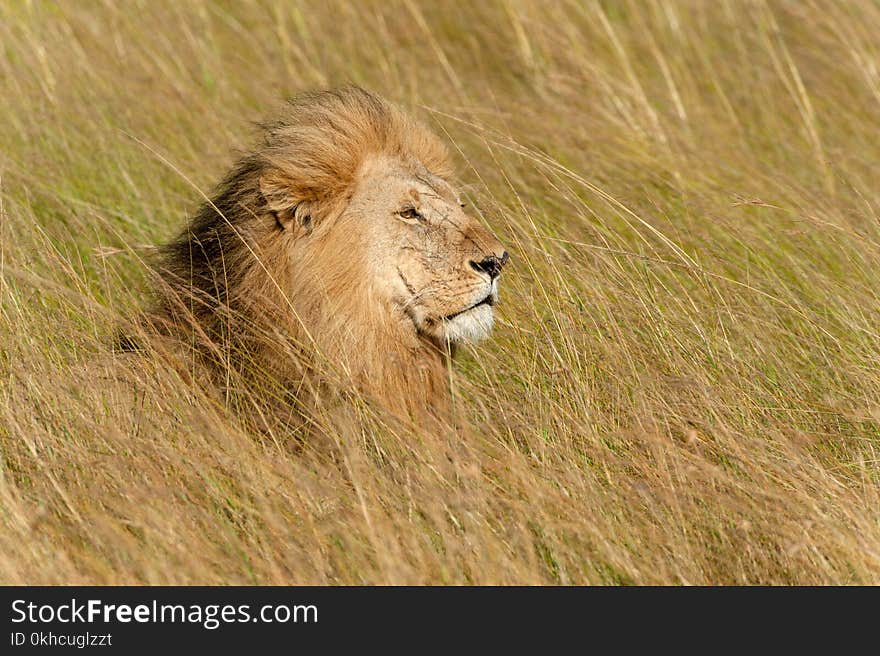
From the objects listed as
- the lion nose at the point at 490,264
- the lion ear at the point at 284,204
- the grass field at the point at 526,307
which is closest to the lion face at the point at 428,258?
the lion nose at the point at 490,264

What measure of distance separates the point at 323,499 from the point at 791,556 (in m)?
1.25

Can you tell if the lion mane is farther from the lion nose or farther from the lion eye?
the lion nose

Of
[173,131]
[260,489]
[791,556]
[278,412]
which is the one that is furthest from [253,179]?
[173,131]

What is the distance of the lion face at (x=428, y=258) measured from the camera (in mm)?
3967

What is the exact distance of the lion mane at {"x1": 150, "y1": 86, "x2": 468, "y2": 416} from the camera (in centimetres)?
400

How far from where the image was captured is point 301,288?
4.05 metres

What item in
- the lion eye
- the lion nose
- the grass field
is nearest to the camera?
the grass field

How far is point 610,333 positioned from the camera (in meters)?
4.36

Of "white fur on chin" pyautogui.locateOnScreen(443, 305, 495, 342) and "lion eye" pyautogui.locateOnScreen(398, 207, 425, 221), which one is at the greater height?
"lion eye" pyautogui.locateOnScreen(398, 207, 425, 221)

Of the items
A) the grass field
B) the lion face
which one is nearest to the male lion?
the lion face

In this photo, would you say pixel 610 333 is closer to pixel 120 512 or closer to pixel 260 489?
pixel 260 489

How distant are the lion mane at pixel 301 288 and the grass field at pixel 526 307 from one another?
18 centimetres

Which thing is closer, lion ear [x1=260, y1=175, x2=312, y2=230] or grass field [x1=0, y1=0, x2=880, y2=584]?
grass field [x1=0, y1=0, x2=880, y2=584]

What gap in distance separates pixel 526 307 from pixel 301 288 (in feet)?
3.15
